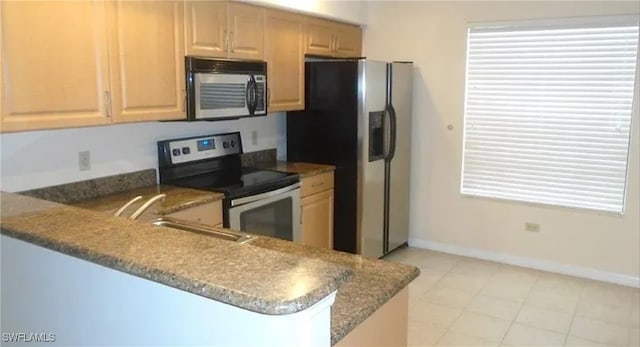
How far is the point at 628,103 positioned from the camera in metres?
3.86

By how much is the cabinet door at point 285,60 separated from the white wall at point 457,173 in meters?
1.09

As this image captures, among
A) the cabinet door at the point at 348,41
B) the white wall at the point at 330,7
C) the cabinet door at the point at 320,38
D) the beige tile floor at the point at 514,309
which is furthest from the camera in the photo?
the cabinet door at the point at 348,41

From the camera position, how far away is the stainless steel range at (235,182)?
328 centimetres

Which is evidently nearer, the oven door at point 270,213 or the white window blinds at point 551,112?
the oven door at point 270,213

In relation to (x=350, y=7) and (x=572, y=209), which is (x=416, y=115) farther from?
(x=572, y=209)

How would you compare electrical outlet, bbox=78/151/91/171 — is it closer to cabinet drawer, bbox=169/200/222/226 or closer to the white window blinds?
cabinet drawer, bbox=169/200/222/226

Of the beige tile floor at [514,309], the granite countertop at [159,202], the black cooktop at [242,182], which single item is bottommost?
the beige tile floor at [514,309]

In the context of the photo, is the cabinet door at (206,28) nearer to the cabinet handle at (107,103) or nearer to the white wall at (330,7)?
the white wall at (330,7)

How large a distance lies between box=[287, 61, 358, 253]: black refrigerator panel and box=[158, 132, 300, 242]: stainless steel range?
0.56 metres

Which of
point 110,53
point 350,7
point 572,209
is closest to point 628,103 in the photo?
point 572,209

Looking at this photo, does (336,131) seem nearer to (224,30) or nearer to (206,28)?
(224,30)

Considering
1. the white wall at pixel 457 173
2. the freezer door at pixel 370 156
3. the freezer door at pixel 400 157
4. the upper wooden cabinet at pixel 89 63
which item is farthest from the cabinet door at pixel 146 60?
the white wall at pixel 457 173

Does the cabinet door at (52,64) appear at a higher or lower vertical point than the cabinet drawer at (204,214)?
higher

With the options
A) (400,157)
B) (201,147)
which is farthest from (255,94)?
(400,157)
